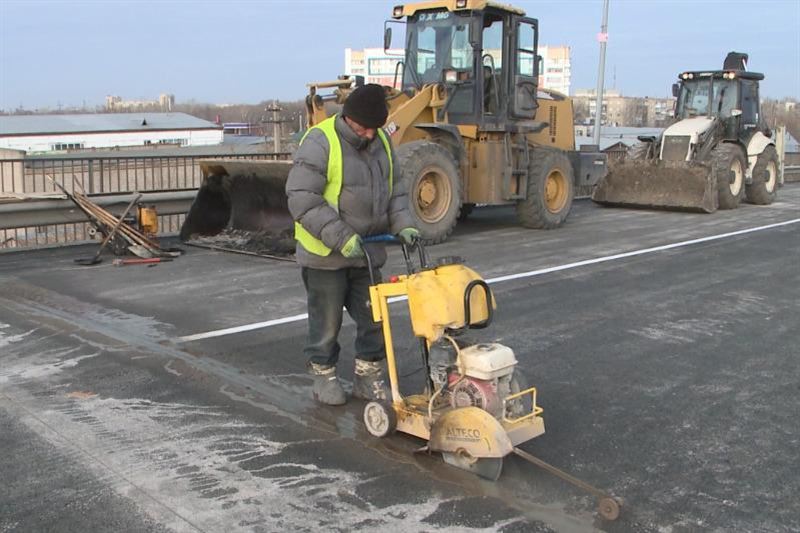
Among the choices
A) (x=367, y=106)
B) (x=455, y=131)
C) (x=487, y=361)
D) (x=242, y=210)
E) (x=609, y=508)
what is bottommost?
(x=609, y=508)

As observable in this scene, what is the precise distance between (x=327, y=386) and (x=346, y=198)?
119 cm

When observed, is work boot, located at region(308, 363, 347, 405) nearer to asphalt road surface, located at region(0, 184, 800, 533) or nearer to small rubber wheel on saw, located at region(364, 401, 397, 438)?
asphalt road surface, located at region(0, 184, 800, 533)

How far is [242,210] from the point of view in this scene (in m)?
11.4

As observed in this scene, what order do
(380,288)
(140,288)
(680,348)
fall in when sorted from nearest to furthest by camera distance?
(380,288) < (680,348) < (140,288)

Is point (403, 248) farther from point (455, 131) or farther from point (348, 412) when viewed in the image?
point (455, 131)

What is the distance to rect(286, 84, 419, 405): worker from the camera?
446 cm

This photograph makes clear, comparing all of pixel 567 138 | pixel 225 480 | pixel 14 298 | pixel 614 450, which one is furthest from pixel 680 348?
pixel 567 138

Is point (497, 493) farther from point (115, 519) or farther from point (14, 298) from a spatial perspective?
point (14, 298)

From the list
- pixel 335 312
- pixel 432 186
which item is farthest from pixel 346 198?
pixel 432 186

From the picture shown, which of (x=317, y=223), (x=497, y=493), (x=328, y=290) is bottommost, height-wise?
(x=497, y=493)

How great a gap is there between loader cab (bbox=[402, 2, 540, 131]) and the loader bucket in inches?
204

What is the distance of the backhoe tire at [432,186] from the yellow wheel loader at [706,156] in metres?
6.86

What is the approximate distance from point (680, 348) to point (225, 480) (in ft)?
13.0

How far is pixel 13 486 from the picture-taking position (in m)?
3.77
